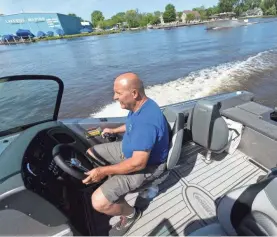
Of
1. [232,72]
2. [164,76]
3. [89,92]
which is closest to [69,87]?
[89,92]

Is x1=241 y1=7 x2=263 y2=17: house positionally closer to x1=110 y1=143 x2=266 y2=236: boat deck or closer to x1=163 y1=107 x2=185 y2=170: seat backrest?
x1=110 y1=143 x2=266 y2=236: boat deck

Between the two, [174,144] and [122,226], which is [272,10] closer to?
[174,144]

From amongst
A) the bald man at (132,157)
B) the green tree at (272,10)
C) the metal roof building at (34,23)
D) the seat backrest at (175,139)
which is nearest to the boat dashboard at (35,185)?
the bald man at (132,157)

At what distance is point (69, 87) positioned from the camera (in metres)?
9.30

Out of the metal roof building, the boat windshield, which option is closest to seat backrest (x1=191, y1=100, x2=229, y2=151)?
the boat windshield

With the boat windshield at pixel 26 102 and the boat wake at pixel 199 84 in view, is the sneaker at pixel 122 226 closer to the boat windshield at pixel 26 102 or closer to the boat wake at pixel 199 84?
the boat windshield at pixel 26 102

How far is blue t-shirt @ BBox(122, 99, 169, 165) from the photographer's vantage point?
139cm

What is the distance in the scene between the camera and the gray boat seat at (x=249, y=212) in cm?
100

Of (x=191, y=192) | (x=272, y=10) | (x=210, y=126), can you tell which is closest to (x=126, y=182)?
(x=191, y=192)

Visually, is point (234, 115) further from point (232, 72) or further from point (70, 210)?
point (232, 72)

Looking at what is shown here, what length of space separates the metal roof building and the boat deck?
7299 cm

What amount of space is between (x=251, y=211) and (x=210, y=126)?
111cm

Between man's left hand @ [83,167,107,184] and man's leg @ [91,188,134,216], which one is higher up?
man's left hand @ [83,167,107,184]

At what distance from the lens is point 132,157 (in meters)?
1.43
